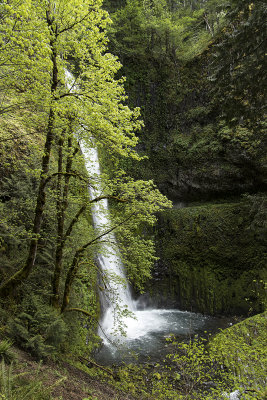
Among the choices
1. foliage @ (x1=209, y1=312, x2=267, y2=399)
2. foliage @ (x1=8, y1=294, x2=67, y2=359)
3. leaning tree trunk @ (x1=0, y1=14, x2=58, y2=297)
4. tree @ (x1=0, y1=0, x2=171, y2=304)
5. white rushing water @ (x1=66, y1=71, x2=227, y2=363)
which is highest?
tree @ (x1=0, y1=0, x2=171, y2=304)

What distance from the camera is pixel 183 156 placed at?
15.6 meters

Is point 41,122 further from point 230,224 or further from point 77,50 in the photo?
point 230,224

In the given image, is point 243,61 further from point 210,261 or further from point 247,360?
point 210,261

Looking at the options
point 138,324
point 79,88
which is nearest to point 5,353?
point 79,88

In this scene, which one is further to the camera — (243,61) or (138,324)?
(138,324)

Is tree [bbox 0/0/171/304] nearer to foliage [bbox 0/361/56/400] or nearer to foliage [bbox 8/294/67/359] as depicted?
foliage [bbox 8/294/67/359]

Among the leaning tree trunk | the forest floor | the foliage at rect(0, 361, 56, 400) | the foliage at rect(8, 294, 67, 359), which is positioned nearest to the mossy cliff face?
the forest floor

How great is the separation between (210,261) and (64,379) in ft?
36.8

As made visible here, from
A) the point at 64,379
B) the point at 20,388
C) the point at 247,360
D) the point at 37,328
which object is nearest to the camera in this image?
the point at 20,388

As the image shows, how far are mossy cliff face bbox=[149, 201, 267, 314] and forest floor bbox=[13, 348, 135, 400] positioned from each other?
8.38m

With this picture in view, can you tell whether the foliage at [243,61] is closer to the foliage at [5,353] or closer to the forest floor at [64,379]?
the forest floor at [64,379]

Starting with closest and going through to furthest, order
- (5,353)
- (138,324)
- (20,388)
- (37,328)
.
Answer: (20,388), (5,353), (37,328), (138,324)

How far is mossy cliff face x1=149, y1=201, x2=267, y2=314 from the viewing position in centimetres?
1208

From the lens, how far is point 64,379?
132 inches
